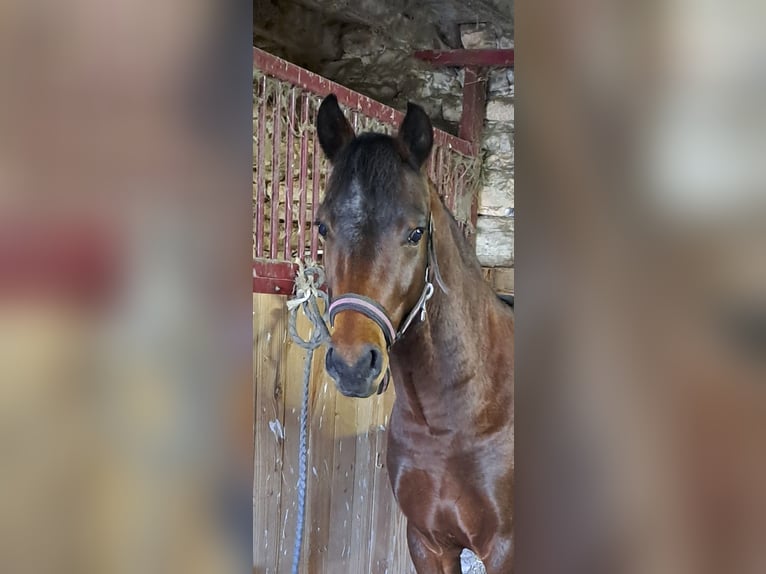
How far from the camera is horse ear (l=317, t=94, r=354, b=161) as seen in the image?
532mm

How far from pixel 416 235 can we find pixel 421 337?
12cm

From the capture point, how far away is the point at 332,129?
54 cm

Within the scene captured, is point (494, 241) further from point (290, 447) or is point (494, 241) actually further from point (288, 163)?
point (290, 447)

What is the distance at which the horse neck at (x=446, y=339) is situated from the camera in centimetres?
61

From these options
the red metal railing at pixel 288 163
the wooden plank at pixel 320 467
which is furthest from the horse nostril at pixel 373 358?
the wooden plank at pixel 320 467

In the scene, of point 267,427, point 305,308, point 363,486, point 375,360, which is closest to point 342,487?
point 363,486

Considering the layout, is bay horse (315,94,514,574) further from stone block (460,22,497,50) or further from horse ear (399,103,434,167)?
stone block (460,22,497,50)

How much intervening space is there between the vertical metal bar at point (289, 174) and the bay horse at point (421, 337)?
18 cm
